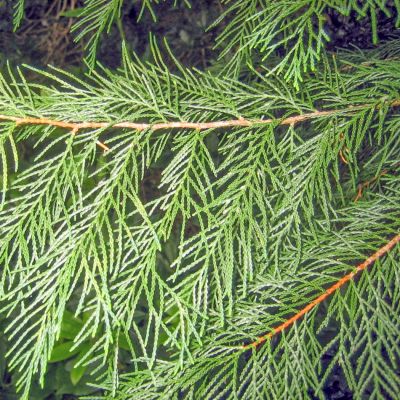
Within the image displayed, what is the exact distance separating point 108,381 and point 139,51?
8.36ft

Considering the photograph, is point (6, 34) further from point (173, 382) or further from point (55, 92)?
point (173, 382)

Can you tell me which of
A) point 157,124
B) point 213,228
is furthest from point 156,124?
point 213,228

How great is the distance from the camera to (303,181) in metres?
0.96

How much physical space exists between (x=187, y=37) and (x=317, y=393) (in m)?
2.51

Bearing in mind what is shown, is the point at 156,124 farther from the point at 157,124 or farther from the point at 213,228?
the point at 213,228

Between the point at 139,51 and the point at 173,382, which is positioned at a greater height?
the point at 139,51

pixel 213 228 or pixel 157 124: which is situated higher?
pixel 157 124

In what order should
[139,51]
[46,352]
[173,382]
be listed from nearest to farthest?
[46,352] → [173,382] → [139,51]

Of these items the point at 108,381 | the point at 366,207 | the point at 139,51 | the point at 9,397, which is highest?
the point at 139,51

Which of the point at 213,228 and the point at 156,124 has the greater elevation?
the point at 156,124

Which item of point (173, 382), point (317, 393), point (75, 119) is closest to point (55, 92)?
point (75, 119)

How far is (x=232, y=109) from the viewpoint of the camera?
0.95 metres

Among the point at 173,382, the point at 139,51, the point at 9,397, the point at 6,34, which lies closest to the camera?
the point at 173,382

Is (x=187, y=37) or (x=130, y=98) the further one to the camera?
(x=187, y=37)
